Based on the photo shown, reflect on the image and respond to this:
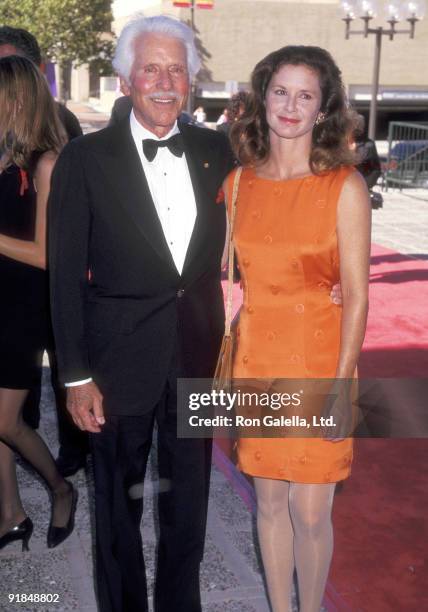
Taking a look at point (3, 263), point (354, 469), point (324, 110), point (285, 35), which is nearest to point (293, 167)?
point (324, 110)

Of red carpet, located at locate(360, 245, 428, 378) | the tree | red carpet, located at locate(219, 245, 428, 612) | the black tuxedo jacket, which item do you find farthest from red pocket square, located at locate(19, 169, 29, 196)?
the tree

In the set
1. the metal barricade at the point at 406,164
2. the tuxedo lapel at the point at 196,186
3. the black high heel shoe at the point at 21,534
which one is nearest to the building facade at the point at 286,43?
the metal barricade at the point at 406,164

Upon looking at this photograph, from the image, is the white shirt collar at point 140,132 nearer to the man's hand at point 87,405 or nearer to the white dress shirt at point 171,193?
the white dress shirt at point 171,193

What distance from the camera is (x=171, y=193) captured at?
2.89 m

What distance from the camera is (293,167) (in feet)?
9.54

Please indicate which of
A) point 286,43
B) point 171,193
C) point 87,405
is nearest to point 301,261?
point 171,193

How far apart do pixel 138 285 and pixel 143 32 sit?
840 millimetres

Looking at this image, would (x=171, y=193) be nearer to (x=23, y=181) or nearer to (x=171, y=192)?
(x=171, y=192)

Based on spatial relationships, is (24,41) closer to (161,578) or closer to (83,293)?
(83,293)

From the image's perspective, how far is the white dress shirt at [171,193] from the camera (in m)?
2.86

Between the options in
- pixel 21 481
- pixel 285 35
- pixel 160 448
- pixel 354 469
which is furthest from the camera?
pixel 285 35

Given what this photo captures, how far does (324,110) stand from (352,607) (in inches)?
76.1

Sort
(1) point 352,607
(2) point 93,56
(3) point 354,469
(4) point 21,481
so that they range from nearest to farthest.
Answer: (1) point 352,607
(4) point 21,481
(3) point 354,469
(2) point 93,56

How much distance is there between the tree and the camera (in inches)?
2047
